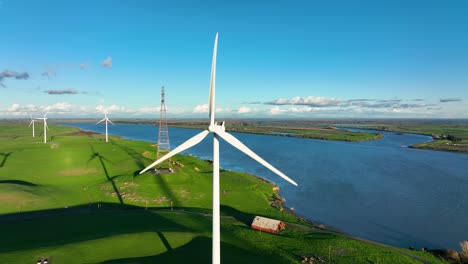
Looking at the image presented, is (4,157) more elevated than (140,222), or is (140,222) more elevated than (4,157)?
(4,157)

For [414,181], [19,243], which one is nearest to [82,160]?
[19,243]

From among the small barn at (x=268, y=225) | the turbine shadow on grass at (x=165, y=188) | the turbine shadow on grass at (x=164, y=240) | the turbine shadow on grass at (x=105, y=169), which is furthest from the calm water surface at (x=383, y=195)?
the turbine shadow on grass at (x=105, y=169)

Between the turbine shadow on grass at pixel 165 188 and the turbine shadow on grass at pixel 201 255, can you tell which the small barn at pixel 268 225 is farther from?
the turbine shadow on grass at pixel 165 188

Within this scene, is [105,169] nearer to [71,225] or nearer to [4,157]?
[4,157]

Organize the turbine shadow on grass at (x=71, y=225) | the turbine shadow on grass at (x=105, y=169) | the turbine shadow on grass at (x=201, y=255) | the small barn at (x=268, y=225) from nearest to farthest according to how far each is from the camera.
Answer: the turbine shadow on grass at (x=201, y=255) < the turbine shadow on grass at (x=71, y=225) < the small barn at (x=268, y=225) < the turbine shadow on grass at (x=105, y=169)

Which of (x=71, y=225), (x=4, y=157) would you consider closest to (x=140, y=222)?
(x=71, y=225)

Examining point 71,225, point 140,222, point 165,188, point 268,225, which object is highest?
point 165,188

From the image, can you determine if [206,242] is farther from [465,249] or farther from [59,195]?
[59,195]

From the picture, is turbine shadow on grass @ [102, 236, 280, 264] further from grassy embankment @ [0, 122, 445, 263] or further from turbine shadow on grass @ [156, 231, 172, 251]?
turbine shadow on grass @ [156, 231, 172, 251]

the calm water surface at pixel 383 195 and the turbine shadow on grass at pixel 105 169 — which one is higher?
the turbine shadow on grass at pixel 105 169
